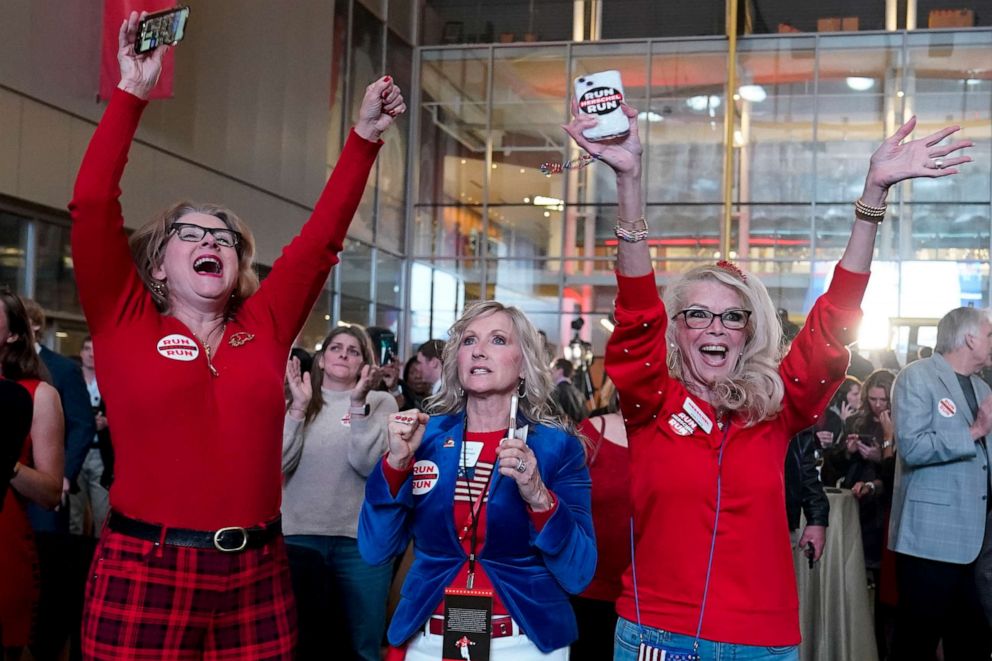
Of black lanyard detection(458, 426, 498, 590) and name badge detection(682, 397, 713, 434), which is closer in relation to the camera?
name badge detection(682, 397, 713, 434)

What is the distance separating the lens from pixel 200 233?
2.70 meters

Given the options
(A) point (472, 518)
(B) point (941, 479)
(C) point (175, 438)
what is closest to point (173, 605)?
(C) point (175, 438)

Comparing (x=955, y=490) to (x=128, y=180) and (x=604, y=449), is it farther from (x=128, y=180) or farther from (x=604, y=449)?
(x=128, y=180)

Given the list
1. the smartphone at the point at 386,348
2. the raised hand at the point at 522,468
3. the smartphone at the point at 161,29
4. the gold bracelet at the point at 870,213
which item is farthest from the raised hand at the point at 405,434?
the smartphone at the point at 386,348

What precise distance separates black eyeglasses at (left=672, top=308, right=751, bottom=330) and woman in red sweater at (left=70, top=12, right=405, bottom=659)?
104cm

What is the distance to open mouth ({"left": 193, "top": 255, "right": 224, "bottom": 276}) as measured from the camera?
2.65 meters

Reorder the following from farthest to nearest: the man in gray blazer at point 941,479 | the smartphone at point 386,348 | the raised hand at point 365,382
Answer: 1. the smartphone at point 386,348
2. the man in gray blazer at point 941,479
3. the raised hand at point 365,382

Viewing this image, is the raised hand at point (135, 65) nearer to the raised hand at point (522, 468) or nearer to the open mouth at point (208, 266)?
the open mouth at point (208, 266)

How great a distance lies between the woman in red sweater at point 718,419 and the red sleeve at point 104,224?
1015mm

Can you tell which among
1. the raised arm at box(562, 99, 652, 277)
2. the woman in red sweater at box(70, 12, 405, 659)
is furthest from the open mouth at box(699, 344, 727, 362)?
the woman in red sweater at box(70, 12, 405, 659)

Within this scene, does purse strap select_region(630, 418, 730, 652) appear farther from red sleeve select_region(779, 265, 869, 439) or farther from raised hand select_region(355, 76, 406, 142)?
raised hand select_region(355, 76, 406, 142)

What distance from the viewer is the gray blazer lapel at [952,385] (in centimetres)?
503

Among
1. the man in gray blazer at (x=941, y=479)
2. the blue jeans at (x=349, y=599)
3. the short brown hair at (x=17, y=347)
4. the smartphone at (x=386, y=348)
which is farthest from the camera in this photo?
the smartphone at (x=386, y=348)

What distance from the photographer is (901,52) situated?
19719mm
